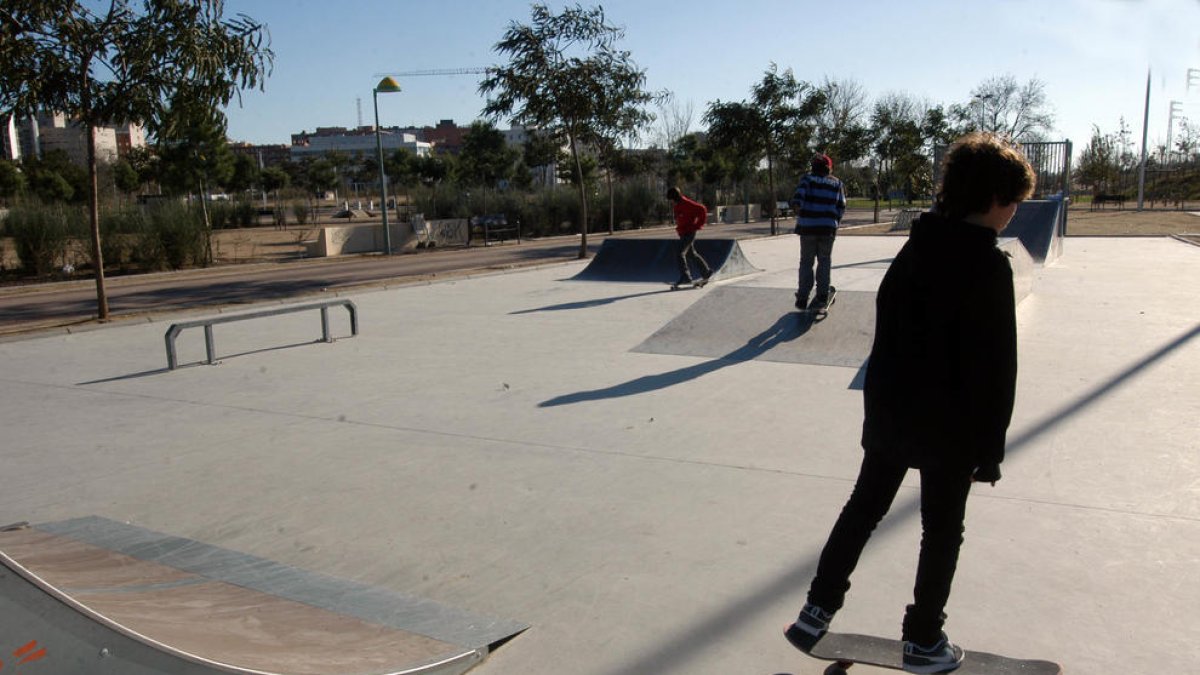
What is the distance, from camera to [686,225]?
12.7 metres

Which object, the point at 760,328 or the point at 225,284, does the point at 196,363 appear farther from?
the point at 225,284

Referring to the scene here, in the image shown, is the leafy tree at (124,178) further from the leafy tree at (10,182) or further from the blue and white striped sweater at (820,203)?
the blue and white striped sweater at (820,203)

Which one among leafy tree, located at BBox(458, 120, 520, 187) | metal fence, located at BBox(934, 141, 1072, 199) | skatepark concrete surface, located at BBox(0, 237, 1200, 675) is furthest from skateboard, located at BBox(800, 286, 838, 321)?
leafy tree, located at BBox(458, 120, 520, 187)

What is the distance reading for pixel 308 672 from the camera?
8.78 ft

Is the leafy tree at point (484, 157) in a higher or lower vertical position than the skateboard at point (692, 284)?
higher

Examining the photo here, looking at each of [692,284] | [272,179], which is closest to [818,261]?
[692,284]

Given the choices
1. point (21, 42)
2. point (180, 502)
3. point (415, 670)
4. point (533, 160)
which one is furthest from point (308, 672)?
point (533, 160)

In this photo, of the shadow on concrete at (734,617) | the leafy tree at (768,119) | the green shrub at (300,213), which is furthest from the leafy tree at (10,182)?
the shadow on concrete at (734,617)

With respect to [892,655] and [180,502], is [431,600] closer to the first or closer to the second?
[892,655]

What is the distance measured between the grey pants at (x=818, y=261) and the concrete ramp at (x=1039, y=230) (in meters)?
8.11

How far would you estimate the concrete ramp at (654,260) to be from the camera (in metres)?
14.7

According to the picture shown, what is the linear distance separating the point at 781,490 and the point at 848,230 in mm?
27969

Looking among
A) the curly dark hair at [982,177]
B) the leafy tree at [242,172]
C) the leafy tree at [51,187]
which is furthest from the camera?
the leafy tree at [242,172]

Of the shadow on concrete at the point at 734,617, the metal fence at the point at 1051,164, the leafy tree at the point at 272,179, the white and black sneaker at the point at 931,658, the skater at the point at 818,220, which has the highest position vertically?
the leafy tree at the point at 272,179
